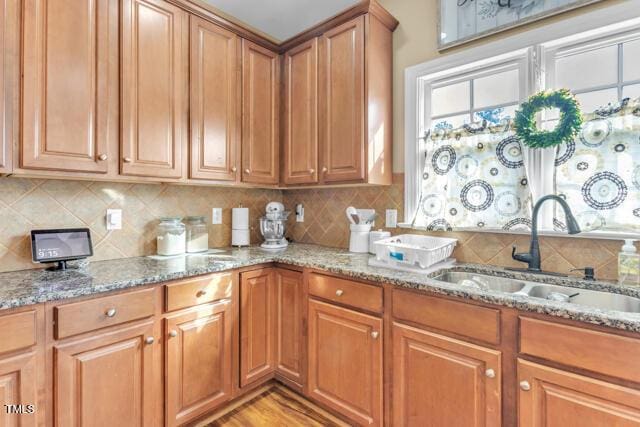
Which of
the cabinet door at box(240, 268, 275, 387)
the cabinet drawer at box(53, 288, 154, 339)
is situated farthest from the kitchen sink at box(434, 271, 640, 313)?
the cabinet drawer at box(53, 288, 154, 339)

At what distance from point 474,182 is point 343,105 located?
3.12 ft

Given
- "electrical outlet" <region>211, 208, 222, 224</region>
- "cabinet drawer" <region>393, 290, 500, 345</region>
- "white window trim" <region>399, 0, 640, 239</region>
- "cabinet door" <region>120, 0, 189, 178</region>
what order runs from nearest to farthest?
"cabinet drawer" <region>393, 290, 500, 345</region>
"white window trim" <region>399, 0, 640, 239</region>
"cabinet door" <region>120, 0, 189, 178</region>
"electrical outlet" <region>211, 208, 222, 224</region>

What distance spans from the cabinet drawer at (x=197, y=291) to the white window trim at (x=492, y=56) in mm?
1185

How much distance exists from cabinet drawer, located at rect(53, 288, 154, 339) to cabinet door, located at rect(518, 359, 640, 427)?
1.61 metres

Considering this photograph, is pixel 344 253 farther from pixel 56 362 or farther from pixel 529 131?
pixel 56 362

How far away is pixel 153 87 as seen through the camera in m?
1.79

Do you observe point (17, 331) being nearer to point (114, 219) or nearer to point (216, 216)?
point (114, 219)

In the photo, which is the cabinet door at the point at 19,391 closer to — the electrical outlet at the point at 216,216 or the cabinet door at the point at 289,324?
the cabinet door at the point at 289,324

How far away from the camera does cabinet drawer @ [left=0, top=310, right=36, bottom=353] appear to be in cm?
113

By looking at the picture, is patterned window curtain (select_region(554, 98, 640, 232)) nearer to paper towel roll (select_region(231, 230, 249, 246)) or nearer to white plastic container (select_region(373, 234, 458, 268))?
white plastic container (select_region(373, 234, 458, 268))

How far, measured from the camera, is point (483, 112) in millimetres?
1875

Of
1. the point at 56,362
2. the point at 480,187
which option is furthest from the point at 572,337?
the point at 56,362

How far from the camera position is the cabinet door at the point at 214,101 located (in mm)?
1976

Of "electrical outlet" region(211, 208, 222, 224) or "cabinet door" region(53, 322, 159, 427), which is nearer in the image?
"cabinet door" region(53, 322, 159, 427)
